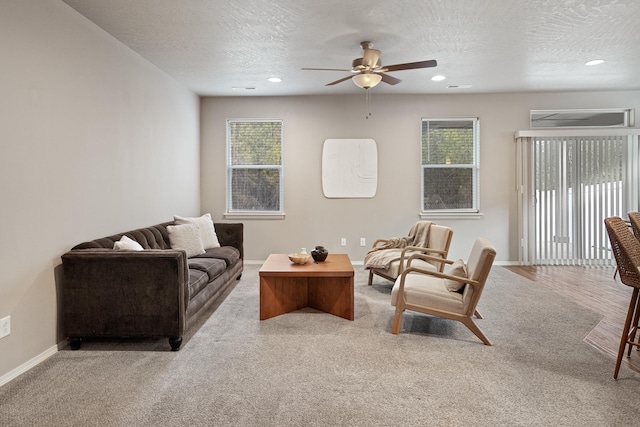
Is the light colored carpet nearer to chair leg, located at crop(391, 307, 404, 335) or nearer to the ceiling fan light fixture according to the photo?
chair leg, located at crop(391, 307, 404, 335)

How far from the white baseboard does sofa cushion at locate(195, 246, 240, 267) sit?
1649 millimetres

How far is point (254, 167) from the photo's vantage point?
6.09 m

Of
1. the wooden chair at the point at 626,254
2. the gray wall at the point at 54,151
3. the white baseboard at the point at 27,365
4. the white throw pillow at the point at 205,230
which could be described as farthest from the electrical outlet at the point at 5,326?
the wooden chair at the point at 626,254

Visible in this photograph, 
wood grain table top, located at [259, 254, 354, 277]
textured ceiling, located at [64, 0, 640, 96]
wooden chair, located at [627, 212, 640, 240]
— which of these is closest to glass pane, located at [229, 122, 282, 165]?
textured ceiling, located at [64, 0, 640, 96]

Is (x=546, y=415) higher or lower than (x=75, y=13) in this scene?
lower

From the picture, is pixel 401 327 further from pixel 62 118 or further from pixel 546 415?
pixel 62 118

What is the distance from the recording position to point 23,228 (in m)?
2.46

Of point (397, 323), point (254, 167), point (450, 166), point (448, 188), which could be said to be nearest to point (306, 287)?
point (397, 323)

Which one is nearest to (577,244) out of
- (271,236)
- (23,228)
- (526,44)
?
(526,44)

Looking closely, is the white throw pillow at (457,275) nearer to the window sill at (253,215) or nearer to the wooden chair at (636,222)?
the wooden chair at (636,222)

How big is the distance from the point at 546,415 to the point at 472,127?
486 centimetres

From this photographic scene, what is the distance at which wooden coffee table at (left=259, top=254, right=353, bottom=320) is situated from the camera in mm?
3428

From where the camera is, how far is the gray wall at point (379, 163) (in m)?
5.93

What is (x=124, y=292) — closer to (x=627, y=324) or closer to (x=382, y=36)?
(x=382, y=36)
